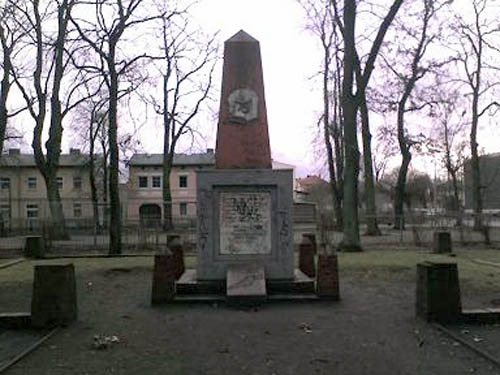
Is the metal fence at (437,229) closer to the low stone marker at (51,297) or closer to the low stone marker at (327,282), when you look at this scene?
the low stone marker at (327,282)

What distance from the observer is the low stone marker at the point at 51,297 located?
9.84 m

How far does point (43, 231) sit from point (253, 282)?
17.4m

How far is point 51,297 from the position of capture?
9.90 meters

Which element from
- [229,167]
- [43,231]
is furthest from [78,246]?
[229,167]

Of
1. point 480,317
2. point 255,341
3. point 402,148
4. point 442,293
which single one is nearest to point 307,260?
point 442,293

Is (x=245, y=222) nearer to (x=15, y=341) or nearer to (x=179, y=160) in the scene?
(x=15, y=341)

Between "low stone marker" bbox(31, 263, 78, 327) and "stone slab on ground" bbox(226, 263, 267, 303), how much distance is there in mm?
2725

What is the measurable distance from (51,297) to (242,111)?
561cm

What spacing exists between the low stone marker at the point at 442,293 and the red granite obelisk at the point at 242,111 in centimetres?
465

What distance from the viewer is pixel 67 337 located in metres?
9.15

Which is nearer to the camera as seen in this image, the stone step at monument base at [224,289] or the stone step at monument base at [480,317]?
the stone step at monument base at [480,317]

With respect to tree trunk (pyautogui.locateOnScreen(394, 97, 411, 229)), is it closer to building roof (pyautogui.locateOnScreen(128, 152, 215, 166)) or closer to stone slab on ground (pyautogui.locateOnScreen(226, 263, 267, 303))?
stone slab on ground (pyautogui.locateOnScreen(226, 263, 267, 303))

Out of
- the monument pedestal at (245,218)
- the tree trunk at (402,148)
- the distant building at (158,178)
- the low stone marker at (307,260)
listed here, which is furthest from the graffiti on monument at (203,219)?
the distant building at (158,178)

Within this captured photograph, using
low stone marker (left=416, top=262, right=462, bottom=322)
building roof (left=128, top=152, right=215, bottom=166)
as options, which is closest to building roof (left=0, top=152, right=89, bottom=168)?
building roof (left=128, top=152, right=215, bottom=166)
